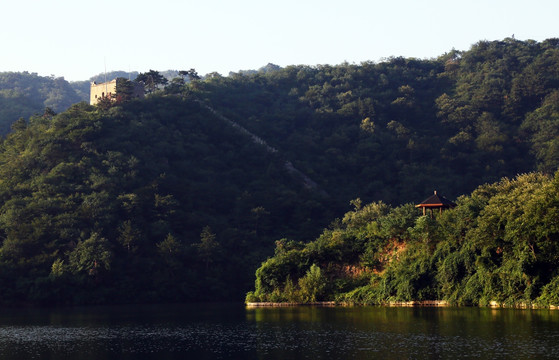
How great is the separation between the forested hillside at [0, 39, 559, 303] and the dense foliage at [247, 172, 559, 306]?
36 centimetres

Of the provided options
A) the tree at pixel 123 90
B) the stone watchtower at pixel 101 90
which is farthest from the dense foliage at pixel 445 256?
the stone watchtower at pixel 101 90

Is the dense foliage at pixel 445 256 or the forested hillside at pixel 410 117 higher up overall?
the forested hillside at pixel 410 117

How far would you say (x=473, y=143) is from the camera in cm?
13862

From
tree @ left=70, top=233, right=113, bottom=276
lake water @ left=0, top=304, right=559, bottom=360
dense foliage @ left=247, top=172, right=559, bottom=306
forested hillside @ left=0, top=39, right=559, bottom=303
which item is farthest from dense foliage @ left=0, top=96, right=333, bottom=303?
lake water @ left=0, top=304, right=559, bottom=360

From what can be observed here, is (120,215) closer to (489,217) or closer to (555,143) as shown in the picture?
(489,217)

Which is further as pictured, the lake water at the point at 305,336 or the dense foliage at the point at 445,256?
the dense foliage at the point at 445,256

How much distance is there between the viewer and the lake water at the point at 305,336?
118ft

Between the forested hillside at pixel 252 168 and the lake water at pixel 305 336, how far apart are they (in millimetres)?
10939

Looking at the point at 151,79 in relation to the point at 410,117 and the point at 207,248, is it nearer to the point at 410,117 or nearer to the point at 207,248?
the point at 410,117

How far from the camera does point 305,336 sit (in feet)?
141

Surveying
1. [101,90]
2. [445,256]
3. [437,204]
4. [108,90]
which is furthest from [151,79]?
[445,256]

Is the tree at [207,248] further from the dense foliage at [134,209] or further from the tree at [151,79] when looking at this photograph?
the tree at [151,79]

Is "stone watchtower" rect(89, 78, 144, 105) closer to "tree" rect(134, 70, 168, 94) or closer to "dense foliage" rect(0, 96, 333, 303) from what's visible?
"tree" rect(134, 70, 168, 94)

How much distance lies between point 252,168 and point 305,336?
84605 mm
